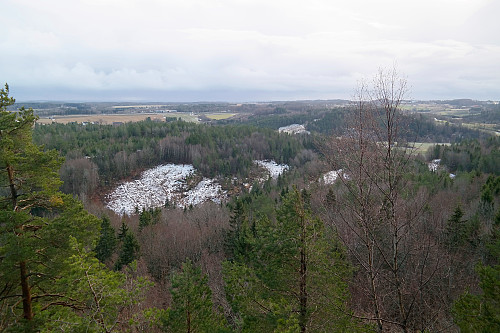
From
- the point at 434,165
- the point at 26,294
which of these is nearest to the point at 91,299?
the point at 26,294

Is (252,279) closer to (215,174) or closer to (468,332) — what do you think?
(468,332)

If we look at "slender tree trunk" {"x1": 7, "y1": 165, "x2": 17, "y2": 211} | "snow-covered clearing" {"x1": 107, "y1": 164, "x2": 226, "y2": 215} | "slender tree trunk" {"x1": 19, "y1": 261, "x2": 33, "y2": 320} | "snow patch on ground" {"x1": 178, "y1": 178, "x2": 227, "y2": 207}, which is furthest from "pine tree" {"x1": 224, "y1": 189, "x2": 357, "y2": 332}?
"snow patch on ground" {"x1": 178, "y1": 178, "x2": 227, "y2": 207}

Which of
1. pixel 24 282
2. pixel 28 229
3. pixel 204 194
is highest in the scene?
pixel 28 229

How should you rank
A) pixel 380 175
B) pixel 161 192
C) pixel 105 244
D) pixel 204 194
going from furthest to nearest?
pixel 161 192 → pixel 204 194 → pixel 105 244 → pixel 380 175

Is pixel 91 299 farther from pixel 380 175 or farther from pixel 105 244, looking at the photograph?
pixel 105 244

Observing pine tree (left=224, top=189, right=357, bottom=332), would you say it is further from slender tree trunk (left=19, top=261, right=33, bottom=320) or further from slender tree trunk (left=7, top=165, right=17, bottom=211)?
slender tree trunk (left=7, top=165, right=17, bottom=211)

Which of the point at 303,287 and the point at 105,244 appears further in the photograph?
the point at 105,244

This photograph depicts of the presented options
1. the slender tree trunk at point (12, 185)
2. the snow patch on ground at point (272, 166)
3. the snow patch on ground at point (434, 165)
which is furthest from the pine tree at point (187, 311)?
the snow patch on ground at point (272, 166)

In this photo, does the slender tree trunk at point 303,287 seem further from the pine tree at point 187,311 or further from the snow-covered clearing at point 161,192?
the snow-covered clearing at point 161,192

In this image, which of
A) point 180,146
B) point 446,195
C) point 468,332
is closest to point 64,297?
point 468,332
